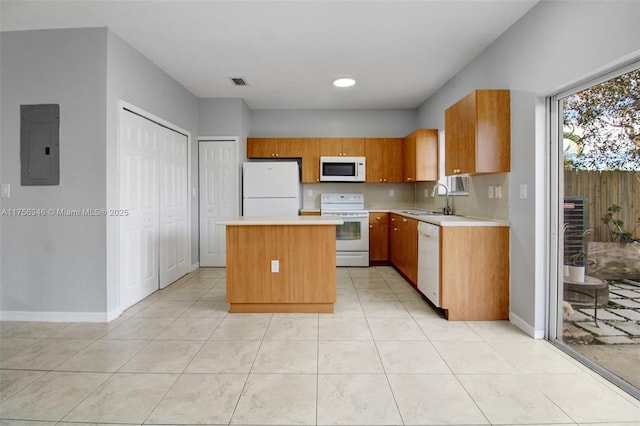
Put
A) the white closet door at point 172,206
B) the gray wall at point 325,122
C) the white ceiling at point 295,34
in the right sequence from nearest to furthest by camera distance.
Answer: the white ceiling at point 295,34
the white closet door at point 172,206
the gray wall at point 325,122

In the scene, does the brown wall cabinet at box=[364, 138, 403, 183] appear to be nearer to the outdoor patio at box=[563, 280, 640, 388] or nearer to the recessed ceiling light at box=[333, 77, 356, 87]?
the recessed ceiling light at box=[333, 77, 356, 87]

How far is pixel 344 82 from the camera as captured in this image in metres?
4.18

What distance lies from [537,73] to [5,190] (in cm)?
449

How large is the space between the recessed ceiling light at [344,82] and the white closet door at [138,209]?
2259 mm

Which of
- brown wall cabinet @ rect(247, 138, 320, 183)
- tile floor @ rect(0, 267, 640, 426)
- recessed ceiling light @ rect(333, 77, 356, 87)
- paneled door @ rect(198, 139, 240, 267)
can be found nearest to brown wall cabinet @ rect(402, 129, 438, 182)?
recessed ceiling light @ rect(333, 77, 356, 87)

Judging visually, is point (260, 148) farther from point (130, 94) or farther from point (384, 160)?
point (130, 94)

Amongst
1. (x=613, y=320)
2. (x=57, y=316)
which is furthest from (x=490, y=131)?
(x=57, y=316)

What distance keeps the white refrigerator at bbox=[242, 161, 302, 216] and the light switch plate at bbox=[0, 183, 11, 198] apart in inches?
101

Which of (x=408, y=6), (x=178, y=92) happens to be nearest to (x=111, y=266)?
(x=178, y=92)

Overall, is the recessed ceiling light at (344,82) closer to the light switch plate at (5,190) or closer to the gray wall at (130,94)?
the gray wall at (130,94)

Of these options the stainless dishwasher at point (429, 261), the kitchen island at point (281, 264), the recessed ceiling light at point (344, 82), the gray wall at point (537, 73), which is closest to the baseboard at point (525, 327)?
the gray wall at point (537, 73)

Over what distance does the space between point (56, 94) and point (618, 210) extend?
14.1 feet

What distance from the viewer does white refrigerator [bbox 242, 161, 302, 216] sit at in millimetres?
4902

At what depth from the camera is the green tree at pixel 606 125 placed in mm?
1883
